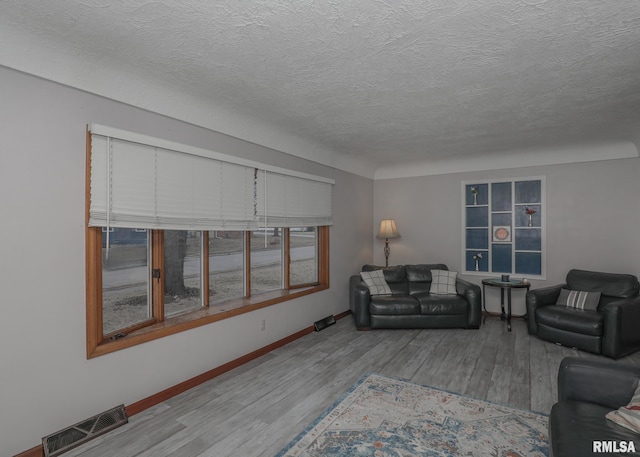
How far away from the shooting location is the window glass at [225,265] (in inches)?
142

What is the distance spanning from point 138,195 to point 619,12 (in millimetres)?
3298

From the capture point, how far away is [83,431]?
2305mm

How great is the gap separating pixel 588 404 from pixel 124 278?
132 inches

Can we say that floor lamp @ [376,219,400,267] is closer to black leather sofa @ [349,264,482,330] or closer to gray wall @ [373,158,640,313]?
gray wall @ [373,158,640,313]

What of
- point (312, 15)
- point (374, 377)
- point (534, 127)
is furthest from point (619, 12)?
point (374, 377)

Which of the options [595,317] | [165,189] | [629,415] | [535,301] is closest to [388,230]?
[535,301]

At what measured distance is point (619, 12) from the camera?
187 cm

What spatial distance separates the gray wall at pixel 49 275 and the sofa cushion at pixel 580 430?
2.76 metres

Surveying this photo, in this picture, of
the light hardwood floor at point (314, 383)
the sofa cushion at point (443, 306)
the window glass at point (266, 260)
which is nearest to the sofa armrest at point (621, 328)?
the light hardwood floor at point (314, 383)

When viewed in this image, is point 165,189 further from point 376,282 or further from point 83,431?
point 376,282

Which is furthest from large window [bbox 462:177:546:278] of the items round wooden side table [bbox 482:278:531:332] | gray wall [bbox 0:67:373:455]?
gray wall [bbox 0:67:373:455]

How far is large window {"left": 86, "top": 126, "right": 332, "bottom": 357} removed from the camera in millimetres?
2482

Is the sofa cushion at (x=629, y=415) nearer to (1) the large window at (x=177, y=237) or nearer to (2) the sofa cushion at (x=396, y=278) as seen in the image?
(1) the large window at (x=177, y=237)

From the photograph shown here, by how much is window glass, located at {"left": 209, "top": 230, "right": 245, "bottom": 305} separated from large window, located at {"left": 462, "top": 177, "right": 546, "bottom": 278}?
388 cm
